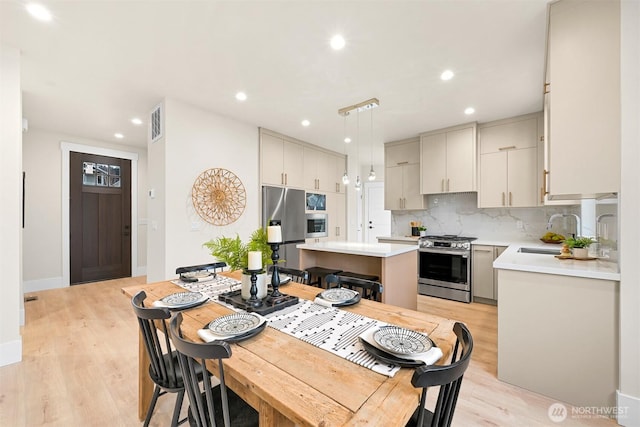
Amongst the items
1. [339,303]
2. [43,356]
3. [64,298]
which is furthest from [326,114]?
[64,298]

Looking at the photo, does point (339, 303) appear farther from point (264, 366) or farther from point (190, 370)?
point (190, 370)

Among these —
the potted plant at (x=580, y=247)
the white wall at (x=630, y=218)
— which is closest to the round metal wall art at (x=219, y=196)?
the potted plant at (x=580, y=247)

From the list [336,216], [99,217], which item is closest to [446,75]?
[336,216]

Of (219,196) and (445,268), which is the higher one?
(219,196)

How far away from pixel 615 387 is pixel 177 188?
13.2 ft

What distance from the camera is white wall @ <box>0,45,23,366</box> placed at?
2.25 m

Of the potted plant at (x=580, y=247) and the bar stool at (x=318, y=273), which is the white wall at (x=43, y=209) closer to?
the bar stool at (x=318, y=273)

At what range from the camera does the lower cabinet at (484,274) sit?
11.9 ft

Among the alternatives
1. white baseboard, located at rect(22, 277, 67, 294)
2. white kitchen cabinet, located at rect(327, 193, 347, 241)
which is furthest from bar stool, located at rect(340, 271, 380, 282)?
white baseboard, located at rect(22, 277, 67, 294)

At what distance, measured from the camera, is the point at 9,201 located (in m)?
2.29

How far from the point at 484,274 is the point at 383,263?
192 cm

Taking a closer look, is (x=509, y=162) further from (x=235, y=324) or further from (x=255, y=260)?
(x=235, y=324)

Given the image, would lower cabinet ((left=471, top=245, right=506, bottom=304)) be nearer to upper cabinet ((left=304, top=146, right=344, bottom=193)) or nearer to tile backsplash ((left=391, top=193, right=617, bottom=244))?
tile backsplash ((left=391, top=193, right=617, bottom=244))

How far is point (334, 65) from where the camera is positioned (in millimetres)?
2492
